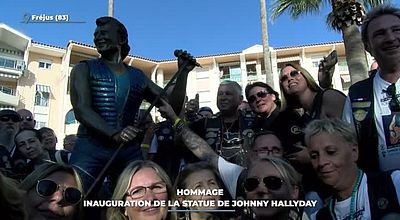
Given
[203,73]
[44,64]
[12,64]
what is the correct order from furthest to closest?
[203,73] < [44,64] < [12,64]

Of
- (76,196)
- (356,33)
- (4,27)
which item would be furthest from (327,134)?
(4,27)

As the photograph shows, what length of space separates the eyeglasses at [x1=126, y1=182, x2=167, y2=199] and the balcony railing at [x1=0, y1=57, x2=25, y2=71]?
31700 mm

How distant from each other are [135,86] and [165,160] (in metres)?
1.73

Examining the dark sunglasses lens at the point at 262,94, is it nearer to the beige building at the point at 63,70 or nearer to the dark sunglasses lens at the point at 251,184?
the dark sunglasses lens at the point at 251,184

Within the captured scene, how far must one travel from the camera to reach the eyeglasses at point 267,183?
2.48 metres

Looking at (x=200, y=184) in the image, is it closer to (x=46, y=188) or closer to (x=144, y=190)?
(x=144, y=190)

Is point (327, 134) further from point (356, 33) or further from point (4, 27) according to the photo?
point (4, 27)

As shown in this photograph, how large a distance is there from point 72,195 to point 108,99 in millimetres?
967

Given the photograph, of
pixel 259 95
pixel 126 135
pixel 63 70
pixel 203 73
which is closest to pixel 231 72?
pixel 203 73

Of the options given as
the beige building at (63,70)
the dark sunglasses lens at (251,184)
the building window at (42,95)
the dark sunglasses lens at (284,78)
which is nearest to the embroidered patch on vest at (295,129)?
the dark sunglasses lens at (284,78)

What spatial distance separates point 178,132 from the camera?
3576 mm

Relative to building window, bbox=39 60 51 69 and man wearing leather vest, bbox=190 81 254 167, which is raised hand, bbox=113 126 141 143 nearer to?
man wearing leather vest, bbox=190 81 254 167

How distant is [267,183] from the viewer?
2.49 metres

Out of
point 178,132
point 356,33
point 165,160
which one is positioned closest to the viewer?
point 178,132
